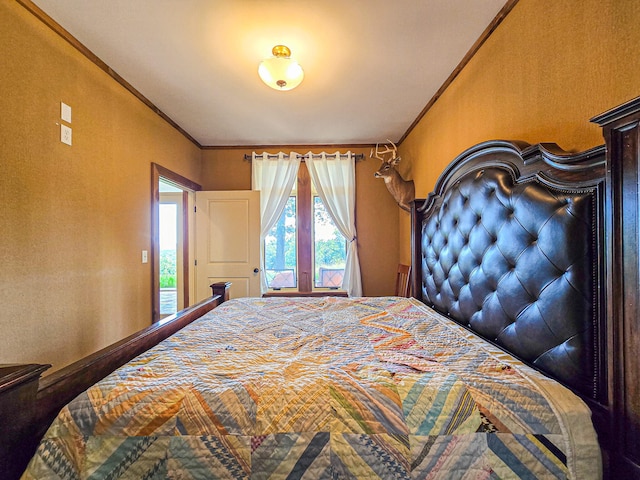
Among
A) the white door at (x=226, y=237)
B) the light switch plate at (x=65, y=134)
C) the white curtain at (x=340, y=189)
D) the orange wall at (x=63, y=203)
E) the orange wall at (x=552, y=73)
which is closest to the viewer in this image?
the orange wall at (x=552, y=73)

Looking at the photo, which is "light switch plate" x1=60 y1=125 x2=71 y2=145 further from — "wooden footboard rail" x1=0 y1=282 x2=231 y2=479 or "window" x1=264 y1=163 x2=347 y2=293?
"window" x1=264 y1=163 x2=347 y2=293

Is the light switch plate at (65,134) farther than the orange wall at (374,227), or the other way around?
the orange wall at (374,227)

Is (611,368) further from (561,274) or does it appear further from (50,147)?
(50,147)

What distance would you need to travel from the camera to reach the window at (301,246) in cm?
400

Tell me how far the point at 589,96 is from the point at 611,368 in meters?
1.02

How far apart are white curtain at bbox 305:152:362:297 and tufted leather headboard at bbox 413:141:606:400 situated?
Result: 2045 millimetres

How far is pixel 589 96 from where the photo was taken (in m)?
1.10

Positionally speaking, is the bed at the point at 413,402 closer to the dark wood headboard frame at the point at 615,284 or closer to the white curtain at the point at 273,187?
the dark wood headboard frame at the point at 615,284

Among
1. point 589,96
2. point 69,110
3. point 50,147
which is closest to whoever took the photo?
point 589,96

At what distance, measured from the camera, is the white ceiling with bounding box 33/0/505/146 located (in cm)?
162

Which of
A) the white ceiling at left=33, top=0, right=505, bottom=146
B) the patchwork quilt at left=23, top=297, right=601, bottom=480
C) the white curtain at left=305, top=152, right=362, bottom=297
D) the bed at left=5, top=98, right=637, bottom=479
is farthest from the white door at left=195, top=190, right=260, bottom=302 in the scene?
the patchwork quilt at left=23, top=297, right=601, bottom=480

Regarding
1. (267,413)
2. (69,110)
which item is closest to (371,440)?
(267,413)

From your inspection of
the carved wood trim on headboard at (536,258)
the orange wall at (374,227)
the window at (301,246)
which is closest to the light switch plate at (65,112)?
the orange wall at (374,227)

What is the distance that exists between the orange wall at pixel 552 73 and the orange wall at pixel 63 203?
2779 mm
